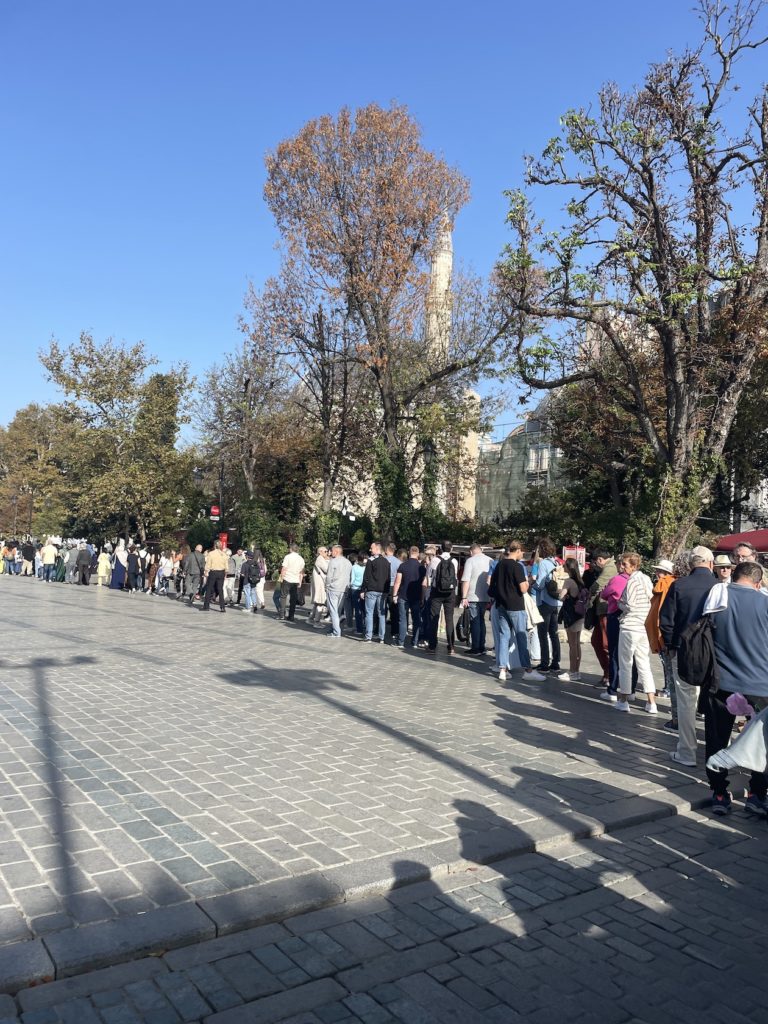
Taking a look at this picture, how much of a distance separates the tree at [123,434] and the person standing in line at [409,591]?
2346cm

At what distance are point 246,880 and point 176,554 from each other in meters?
23.4

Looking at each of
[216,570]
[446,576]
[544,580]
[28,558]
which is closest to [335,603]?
[446,576]

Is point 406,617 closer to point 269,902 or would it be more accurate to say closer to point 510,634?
point 510,634

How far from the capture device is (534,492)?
29.2m

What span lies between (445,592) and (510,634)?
234 centimetres

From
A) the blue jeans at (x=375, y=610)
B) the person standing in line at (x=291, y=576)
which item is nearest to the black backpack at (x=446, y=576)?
the blue jeans at (x=375, y=610)

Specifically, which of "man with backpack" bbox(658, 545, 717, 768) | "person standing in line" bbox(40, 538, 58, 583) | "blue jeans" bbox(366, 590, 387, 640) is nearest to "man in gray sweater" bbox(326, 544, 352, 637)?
"blue jeans" bbox(366, 590, 387, 640)

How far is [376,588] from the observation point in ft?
47.8

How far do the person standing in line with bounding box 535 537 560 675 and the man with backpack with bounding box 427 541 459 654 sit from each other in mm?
1917

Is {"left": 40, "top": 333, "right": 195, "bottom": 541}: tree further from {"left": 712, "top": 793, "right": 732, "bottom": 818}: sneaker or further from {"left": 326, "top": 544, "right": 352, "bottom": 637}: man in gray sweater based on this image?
{"left": 712, "top": 793, "right": 732, "bottom": 818}: sneaker

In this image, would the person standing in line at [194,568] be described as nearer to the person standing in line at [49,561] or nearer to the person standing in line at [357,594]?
the person standing in line at [357,594]

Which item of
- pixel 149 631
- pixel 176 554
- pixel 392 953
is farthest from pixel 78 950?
pixel 176 554

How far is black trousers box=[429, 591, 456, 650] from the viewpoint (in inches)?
539

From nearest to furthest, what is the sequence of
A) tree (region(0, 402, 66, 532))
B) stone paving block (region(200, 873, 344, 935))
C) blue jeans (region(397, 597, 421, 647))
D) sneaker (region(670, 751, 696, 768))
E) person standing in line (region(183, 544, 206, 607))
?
stone paving block (region(200, 873, 344, 935)) → sneaker (region(670, 751, 696, 768)) → blue jeans (region(397, 597, 421, 647)) → person standing in line (region(183, 544, 206, 607)) → tree (region(0, 402, 66, 532))
